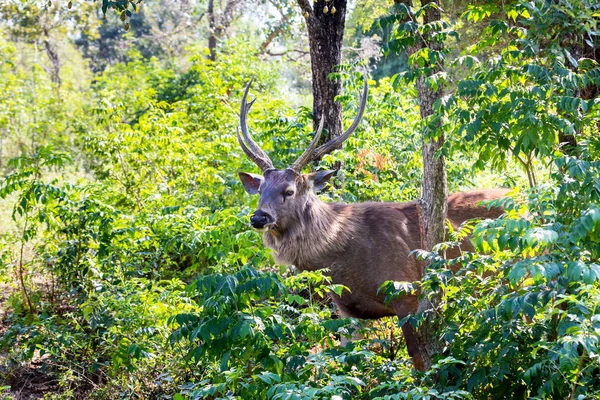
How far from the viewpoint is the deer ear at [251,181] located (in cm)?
769

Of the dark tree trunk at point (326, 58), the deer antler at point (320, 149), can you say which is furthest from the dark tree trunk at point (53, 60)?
the deer antler at point (320, 149)

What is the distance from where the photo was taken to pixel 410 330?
265 inches

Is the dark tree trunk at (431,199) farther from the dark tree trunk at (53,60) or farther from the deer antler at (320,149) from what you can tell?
the dark tree trunk at (53,60)

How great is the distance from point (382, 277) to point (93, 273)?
3.09 meters

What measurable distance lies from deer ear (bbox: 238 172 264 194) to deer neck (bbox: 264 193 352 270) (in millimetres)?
604

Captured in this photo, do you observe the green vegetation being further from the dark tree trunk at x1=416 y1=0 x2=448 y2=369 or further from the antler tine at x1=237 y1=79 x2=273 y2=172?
the antler tine at x1=237 y1=79 x2=273 y2=172

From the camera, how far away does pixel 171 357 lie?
672 cm

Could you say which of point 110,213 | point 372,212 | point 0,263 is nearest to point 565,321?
point 372,212

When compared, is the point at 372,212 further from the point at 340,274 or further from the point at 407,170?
the point at 407,170

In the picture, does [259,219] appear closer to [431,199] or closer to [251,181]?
[251,181]

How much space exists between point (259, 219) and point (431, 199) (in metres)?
1.73

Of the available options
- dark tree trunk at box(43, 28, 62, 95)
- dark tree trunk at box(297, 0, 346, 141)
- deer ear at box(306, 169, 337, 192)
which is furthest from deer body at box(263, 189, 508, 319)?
dark tree trunk at box(43, 28, 62, 95)

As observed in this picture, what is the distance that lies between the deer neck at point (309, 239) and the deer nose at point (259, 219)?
33 cm

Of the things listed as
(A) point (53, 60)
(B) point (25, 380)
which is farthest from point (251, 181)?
(A) point (53, 60)
